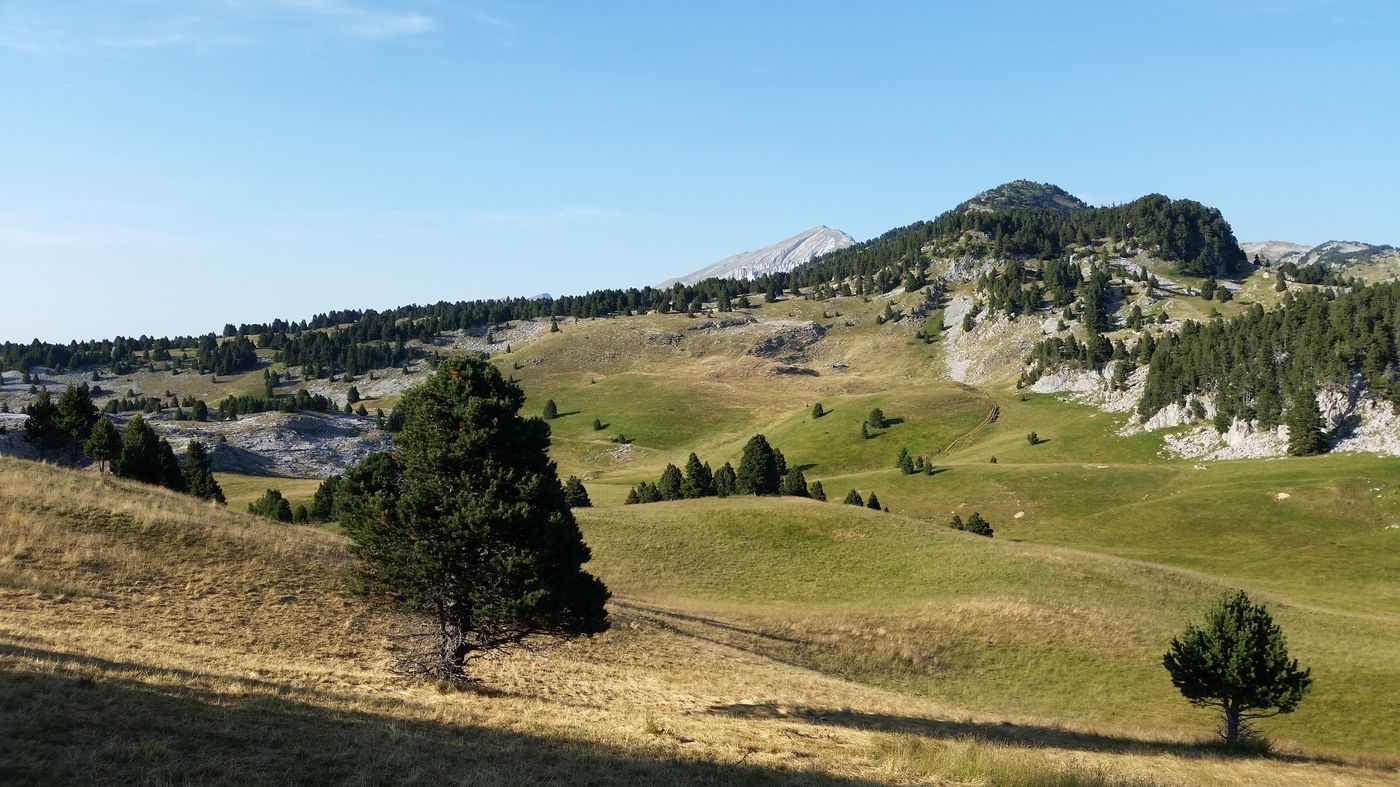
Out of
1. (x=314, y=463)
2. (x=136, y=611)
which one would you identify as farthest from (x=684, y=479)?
(x=136, y=611)

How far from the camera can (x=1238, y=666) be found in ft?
99.4

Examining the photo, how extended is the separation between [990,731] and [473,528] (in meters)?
19.8

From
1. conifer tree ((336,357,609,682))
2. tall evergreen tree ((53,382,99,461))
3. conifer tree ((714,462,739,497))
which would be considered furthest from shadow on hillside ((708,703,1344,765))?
tall evergreen tree ((53,382,99,461))

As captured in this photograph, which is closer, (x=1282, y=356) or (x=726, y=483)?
(x=726, y=483)

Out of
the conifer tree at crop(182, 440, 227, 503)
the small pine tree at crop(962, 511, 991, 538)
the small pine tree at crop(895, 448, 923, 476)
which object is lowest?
the small pine tree at crop(962, 511, 991, 538)

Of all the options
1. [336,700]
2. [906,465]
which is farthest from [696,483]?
[336,700]

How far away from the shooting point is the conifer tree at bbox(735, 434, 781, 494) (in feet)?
325

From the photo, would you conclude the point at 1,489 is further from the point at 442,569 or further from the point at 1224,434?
the point at 1224,434

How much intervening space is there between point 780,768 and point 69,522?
31508 millimetres

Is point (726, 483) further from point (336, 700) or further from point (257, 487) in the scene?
point (336, 700)

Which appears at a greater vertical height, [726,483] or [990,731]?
[990,731]

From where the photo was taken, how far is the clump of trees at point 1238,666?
3027 centimetres

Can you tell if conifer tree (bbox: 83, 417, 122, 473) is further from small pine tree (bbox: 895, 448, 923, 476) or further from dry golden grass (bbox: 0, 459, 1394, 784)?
small pine tree (bbox: 895, 448, 923, 476)

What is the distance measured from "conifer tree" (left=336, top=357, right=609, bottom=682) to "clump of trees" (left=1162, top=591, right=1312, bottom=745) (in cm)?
2511
